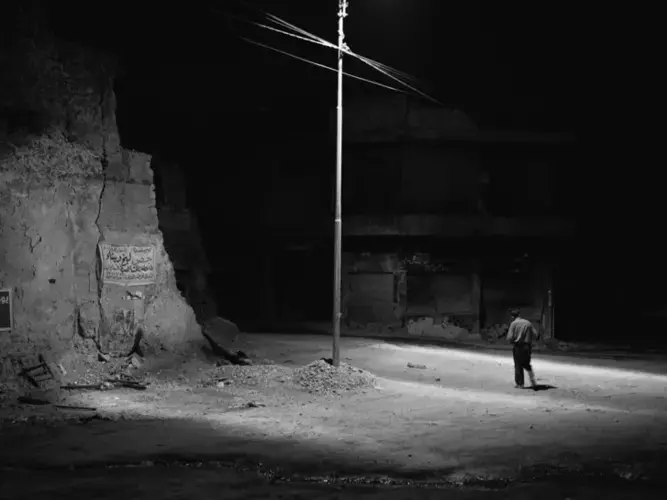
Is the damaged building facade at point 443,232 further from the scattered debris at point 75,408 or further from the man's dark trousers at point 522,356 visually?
the scattered debris at point 75,408

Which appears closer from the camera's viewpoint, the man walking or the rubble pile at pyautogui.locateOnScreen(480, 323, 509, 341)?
the man walking

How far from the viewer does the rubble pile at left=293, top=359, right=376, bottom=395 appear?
49.2 feet

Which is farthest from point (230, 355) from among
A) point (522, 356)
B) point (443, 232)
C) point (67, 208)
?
point (443, 232)

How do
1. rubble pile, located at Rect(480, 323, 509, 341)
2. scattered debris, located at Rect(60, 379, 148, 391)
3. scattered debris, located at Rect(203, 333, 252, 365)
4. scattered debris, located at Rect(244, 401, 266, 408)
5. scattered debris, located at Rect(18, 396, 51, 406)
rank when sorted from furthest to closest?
1. rubble pile, located at Rect(480, 323, 509, 341)
2. scattered debris, located at Rect(203, 333, 252, 365)
3. scattered debris, located at Rect(60, 379, 148, 391)
4. scattered debris, located at Rect(244, 401, 266, 408)
5. scattered debris, located at Rect(18, 396, 51, 406)

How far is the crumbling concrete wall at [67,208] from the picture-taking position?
14.4 metres

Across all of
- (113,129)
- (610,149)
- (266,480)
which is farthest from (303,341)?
(610,149)

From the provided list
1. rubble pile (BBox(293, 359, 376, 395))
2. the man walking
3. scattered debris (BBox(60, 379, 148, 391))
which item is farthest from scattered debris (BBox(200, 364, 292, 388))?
the man walking

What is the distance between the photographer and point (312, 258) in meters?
34.6

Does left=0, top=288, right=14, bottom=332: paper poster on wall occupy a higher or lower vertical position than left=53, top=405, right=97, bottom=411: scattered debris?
higher

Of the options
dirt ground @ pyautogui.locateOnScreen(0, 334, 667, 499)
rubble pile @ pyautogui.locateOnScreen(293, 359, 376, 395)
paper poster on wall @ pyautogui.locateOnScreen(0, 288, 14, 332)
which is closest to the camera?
dirt ground @ pyautogui.locateOnScreen(0, 334, 667, 499)

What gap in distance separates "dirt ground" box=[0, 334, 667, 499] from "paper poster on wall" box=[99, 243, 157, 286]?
81.7 inches

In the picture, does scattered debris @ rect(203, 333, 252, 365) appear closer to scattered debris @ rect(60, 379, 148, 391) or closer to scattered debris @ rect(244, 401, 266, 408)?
scattered debris @ rect(60, 379, 148, 391)

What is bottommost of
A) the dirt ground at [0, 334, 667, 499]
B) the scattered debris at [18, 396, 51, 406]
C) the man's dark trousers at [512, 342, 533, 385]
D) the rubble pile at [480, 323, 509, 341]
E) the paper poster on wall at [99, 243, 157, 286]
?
the dirt ground at [0, 334, 667, 499]

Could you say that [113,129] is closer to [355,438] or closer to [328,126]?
[355,438]
